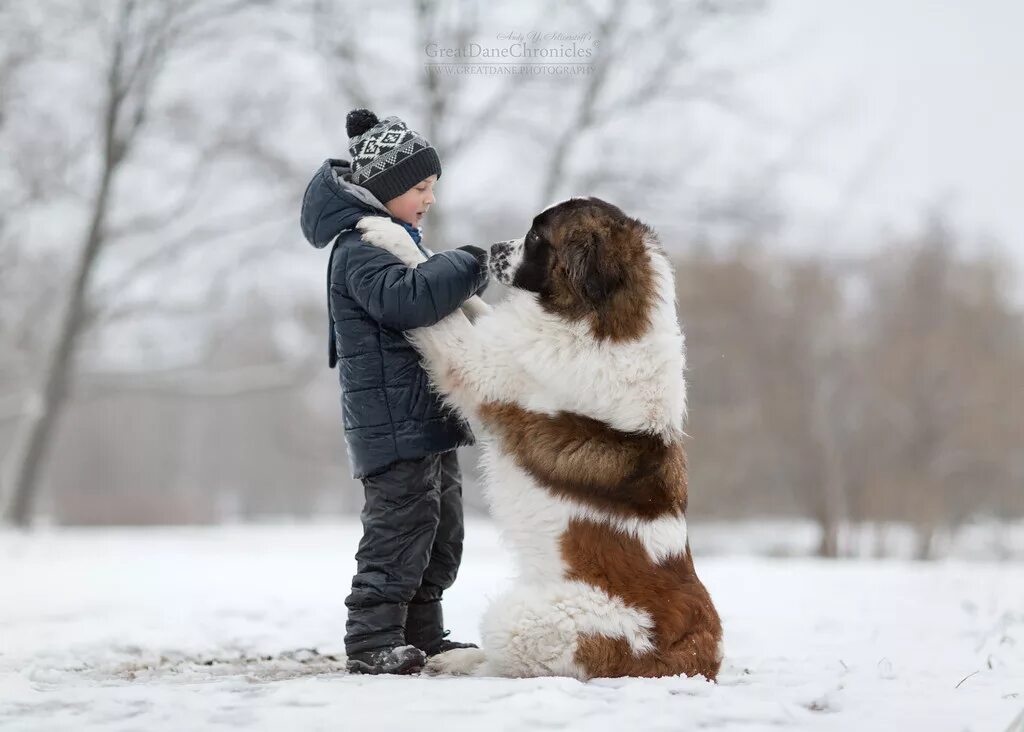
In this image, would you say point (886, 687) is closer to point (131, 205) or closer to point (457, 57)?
point (457, 57)

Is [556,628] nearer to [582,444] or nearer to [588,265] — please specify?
[582,444]

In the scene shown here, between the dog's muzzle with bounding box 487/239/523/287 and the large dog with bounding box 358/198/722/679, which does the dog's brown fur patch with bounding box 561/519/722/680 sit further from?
the dog's muzzle with bounding box 487/239/523/287

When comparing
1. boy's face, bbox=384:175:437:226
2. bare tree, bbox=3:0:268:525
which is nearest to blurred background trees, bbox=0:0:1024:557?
bare tree, bbox=3:0:268:525

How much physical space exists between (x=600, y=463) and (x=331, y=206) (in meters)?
1.50

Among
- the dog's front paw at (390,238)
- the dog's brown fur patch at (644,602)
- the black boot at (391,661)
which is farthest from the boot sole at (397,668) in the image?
the dog's front paw at (390,238)

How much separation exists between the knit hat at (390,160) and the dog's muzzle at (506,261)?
19.2 inches

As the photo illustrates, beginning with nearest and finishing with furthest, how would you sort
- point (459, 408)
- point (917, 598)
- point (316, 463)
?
point (459, 408) → point (917, 598) → point (316, 463)

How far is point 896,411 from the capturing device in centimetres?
2502

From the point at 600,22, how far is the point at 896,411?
53.5 feet

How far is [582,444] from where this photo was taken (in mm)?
3387

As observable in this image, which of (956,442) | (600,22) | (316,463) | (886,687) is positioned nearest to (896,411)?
(956,442)

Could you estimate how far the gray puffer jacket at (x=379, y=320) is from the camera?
354 centimetres

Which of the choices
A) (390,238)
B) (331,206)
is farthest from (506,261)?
(331,206)

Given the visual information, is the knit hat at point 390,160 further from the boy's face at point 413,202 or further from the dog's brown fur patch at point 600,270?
the dog's brown fur patch at point 600,270
